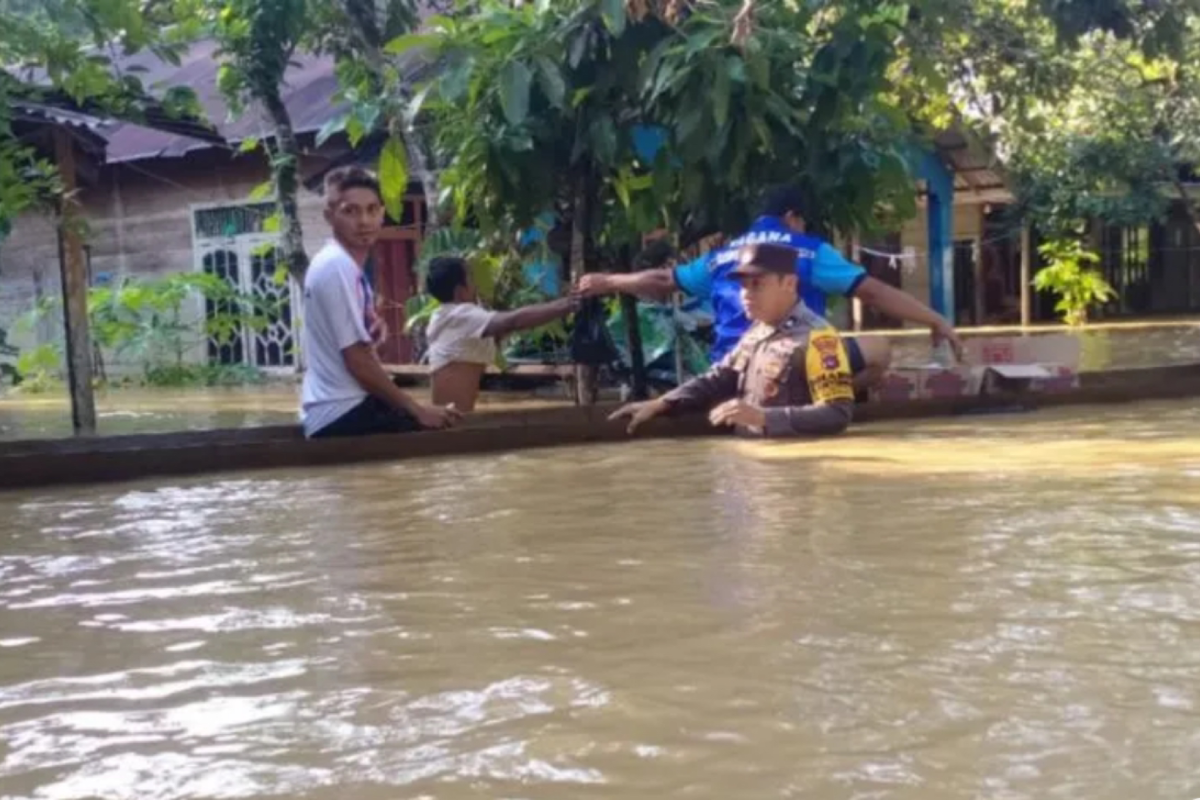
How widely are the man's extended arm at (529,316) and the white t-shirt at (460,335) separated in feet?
0.37

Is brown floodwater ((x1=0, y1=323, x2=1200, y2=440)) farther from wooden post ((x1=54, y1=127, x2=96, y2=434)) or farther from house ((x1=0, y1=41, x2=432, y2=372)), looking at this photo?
house ((x1=0, y1=41, x2=432, y2=372))

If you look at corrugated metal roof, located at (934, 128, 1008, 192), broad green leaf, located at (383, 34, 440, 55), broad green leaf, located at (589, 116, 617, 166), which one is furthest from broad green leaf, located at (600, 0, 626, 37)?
corrugated metal roof, located at (934, 128, 1008, 192)

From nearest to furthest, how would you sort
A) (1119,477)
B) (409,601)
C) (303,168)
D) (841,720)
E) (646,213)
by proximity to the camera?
(841,720)
(409,601)
(1119,477)
(646,213)
(303,168)

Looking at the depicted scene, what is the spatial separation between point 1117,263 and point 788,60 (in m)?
26.0

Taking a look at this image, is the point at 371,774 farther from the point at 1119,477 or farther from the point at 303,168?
the point at 303,168

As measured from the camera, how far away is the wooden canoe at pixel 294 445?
6484 millimetres

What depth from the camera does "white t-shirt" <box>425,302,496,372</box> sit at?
8.48m

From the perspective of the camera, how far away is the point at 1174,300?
112ft

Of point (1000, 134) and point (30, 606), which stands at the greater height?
point (1000, 134)

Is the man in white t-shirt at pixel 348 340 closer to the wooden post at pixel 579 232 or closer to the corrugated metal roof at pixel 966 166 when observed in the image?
the wooden post at pixel 579 232

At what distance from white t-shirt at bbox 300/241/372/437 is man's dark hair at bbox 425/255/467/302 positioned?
1.56 m

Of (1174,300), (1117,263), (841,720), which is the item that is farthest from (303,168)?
(1174,300)

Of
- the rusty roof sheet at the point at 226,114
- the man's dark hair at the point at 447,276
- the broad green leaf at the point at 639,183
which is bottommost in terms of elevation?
the man's dark hair at the point at 447,276

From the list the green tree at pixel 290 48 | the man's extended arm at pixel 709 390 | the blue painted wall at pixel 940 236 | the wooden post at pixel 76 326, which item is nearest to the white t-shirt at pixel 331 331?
the man's extended arm at pixel 709 390
